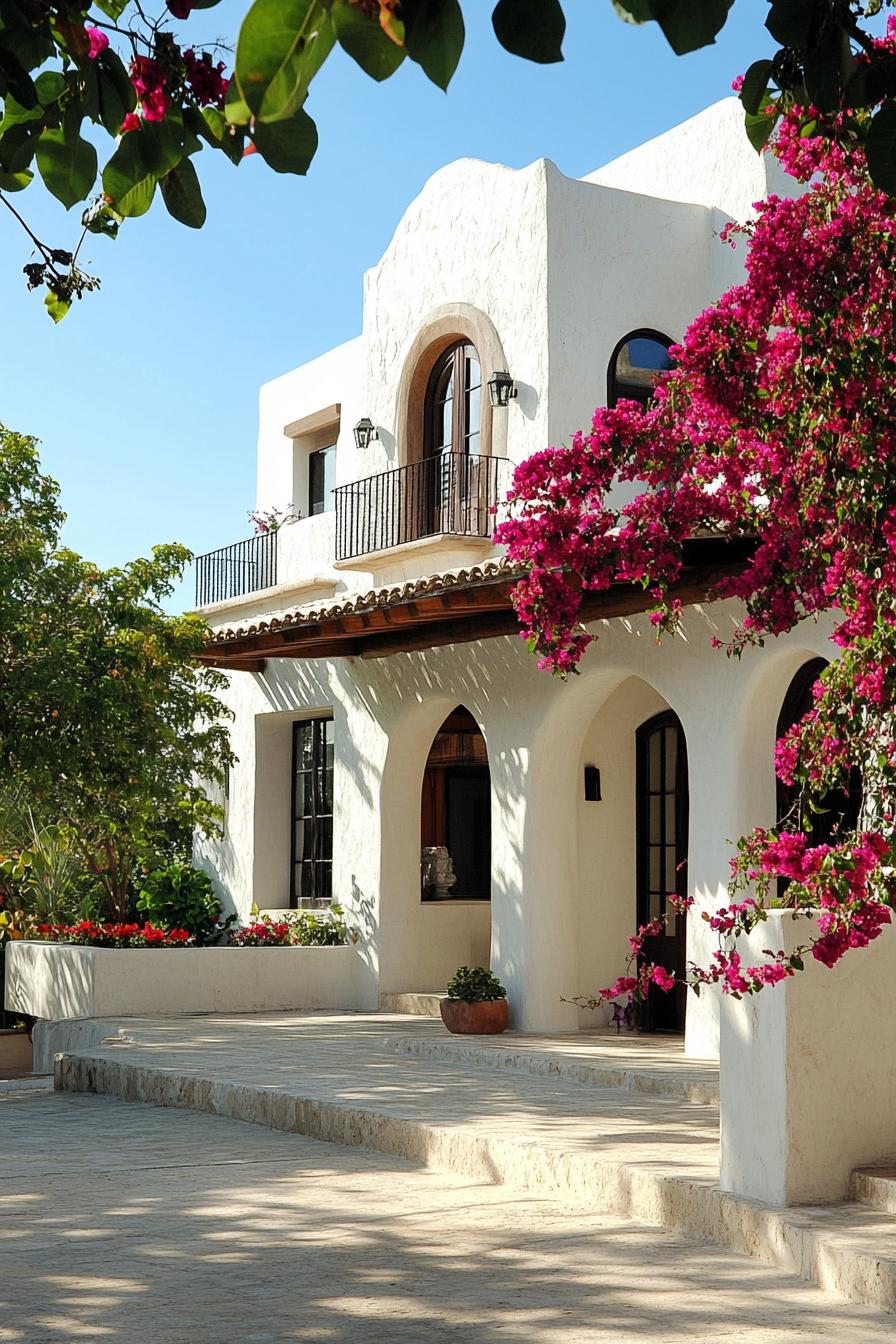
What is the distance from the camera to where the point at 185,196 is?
10.2 feet

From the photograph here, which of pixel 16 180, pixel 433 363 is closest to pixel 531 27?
pixel 16 180

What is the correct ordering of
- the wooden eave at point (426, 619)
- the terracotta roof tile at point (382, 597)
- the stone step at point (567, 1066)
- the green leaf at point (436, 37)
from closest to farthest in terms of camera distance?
the green leaf at point (436, 37) → the stone step at point (567, 1066) → the wooden eave at point (426, 619) → the terracotta roof tile at point (382, 597)

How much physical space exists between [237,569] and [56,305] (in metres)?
16.3

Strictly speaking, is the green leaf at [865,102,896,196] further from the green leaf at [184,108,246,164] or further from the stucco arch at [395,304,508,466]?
the stucco arch at [395,304,508,466]

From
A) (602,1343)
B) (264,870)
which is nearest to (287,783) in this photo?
(264,870)

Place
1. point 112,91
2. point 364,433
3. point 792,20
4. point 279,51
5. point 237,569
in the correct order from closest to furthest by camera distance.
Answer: point 279,51 → point 792,20 → point 112,91 → point 364,433 → point 237,569

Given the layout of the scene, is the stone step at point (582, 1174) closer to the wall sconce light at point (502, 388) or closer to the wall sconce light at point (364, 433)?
the wall sconce light at point (502, 388)

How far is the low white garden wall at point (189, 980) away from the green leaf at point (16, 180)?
12519 mm

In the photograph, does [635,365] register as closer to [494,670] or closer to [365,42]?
[494,670]

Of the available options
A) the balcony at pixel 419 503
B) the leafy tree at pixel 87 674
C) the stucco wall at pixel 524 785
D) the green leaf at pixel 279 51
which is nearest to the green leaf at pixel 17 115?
the green leaf at pixel 279 51

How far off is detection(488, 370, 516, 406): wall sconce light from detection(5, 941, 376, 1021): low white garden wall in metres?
5.37

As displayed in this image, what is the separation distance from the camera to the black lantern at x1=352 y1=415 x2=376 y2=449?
17.4m

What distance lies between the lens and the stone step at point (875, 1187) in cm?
642

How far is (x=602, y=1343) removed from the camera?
17.2 feet
